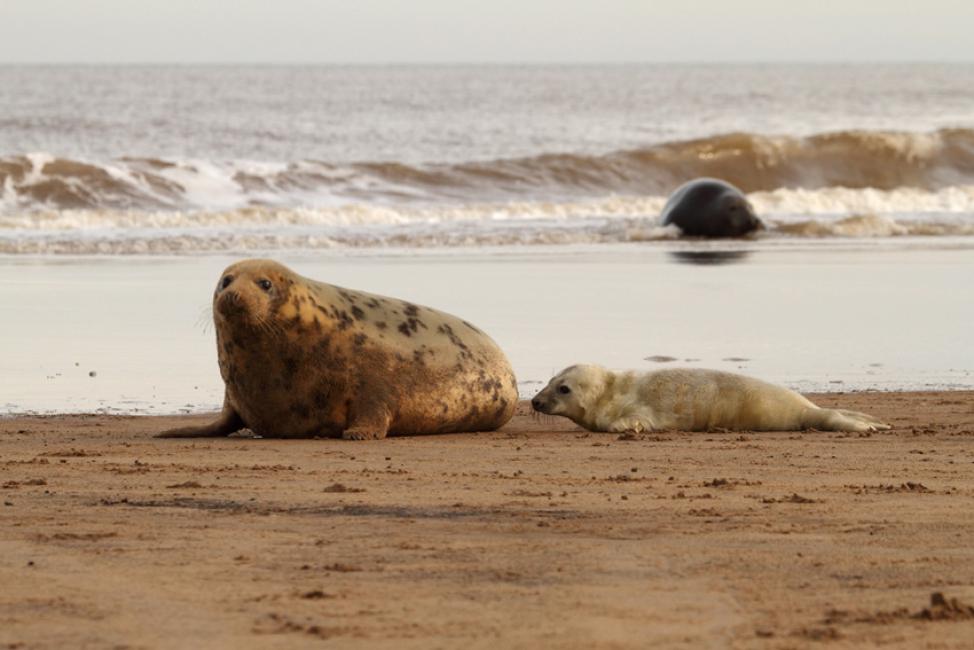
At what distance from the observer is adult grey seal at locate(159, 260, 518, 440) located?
7902 mm

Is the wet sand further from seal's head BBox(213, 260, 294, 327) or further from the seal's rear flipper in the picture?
the seal's rear flipper

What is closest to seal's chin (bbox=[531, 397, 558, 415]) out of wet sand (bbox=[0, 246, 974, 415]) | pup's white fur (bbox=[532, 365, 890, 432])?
pup's white fur (bbox=[532, 365, 890, 432])

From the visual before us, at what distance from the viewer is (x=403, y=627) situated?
155 inches

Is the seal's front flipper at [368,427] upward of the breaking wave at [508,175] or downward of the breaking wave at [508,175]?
downward

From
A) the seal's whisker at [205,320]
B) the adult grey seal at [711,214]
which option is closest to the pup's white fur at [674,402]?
the seal's whisker at [205,320]

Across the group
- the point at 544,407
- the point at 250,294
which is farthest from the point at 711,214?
the point at 250,294

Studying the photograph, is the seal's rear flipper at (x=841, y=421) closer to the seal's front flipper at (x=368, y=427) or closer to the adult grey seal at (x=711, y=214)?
the seal's front flipper at (x=368, y=427)

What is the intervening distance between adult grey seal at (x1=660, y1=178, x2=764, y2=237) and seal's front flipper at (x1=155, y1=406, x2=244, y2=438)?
15780 mm

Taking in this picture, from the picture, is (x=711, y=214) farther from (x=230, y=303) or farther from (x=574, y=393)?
(x=230, y=303)

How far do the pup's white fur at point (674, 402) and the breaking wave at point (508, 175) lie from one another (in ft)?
61.2

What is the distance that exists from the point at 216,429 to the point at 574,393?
1.79 metres

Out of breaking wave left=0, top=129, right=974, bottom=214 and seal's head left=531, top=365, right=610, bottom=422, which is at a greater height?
breaking wave left=0, top=129, right=974, bottom=214

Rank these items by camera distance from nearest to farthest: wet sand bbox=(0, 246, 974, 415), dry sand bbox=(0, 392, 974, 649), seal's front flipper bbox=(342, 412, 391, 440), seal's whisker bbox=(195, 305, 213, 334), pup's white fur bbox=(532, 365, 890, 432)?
1. dry sand bbox=(0, 392, 974, 649)
2. seal's front flipper bbox=(342, 412, 391, 440)
3. pup's white fur bbox=(532, 365, 890, 432)
4. wet sand bbox=(0, 246, 974, 415)
5. seal's whisker bbox=(195, 305, 213, 334)

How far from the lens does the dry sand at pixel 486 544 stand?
3.94m
